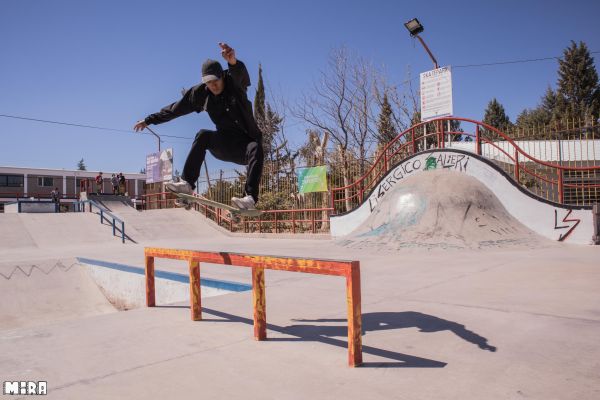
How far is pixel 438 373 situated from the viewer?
101 inches

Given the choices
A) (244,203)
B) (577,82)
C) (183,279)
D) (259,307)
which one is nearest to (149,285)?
(244,203)

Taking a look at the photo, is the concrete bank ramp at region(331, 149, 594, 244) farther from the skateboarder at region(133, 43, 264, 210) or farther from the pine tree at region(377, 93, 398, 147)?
the pine tree at region(377, 93, 398, 147)

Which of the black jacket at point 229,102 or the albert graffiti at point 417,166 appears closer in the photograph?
the black jacket at point 229,102

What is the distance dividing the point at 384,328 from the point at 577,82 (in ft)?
167

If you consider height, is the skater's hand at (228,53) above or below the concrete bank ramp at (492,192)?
above

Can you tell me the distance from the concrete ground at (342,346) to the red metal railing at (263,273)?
0.46 feet

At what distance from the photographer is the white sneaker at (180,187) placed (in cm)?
429

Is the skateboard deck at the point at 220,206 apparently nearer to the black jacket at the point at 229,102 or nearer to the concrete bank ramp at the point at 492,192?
the black jacket at the point at 229,102

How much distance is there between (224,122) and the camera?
168 inches

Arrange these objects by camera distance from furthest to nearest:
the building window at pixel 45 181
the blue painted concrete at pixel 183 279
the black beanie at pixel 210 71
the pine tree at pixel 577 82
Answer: the building window at pixel 45 181
the pine tree at pixel 577 82
the blue painted concrete at pixel 183 279
the black beanie at pixel 210 71

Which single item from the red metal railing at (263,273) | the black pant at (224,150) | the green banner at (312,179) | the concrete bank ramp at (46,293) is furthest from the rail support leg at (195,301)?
the green banner at (312,179)

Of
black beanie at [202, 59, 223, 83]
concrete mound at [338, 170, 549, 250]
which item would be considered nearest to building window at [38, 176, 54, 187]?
concrete mound at [338, 170, 549, 250]

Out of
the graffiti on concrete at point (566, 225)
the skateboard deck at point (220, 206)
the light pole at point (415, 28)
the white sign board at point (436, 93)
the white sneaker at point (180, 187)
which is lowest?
A: the graffiti on concrete at point (566, 225)

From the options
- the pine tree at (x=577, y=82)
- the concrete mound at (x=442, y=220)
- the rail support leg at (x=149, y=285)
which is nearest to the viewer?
the rail support leg at (x=149, y=285)
